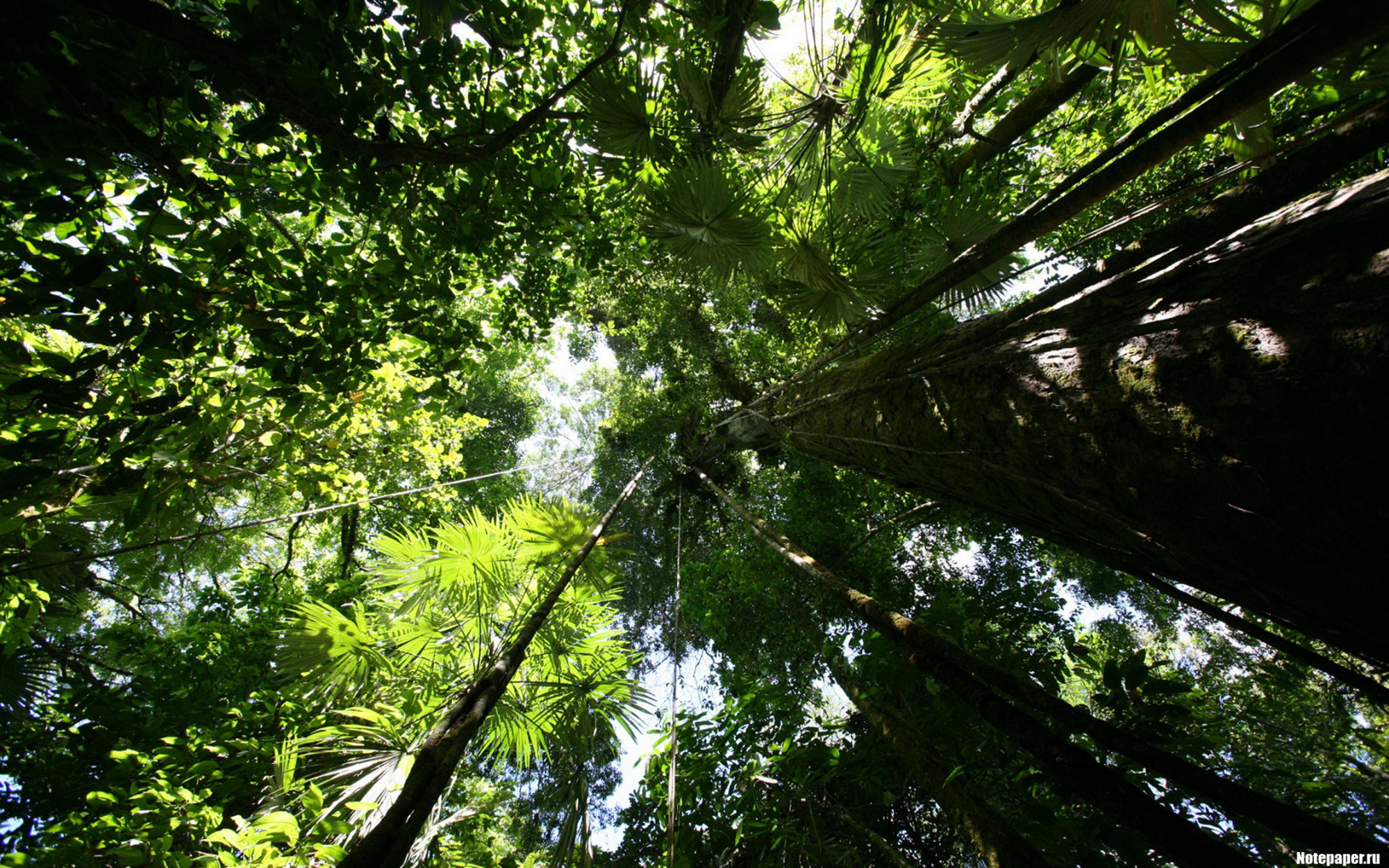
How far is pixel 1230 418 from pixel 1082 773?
785mm

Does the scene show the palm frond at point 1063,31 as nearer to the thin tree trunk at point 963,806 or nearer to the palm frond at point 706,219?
the palm frond at point 706,219

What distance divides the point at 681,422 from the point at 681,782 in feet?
17.1

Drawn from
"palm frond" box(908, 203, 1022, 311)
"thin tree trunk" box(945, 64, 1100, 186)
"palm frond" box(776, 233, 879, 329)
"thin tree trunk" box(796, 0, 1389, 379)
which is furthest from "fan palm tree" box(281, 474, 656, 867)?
"thin tree trunk" box(945, 64, 1100, 186)

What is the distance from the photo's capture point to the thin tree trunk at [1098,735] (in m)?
0.66

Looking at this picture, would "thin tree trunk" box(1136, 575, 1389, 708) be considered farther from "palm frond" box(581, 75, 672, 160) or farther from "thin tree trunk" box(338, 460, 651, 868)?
"palm frond" box(581, 75, 672, 160)

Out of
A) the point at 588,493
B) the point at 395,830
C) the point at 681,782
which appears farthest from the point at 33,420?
the point at 588,493

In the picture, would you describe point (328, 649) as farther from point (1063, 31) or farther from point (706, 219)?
point (1063, 31)

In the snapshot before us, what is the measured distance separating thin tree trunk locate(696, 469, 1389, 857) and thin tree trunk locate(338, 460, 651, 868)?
47.1 inches

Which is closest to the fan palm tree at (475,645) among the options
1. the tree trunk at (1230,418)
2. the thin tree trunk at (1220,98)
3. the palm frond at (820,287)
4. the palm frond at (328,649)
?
the palm frond at (328,649)

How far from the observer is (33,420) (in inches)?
83.4

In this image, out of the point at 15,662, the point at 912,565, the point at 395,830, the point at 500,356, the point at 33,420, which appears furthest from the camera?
the point at 500,356

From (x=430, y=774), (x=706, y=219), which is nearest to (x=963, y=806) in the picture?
(x=430, y=774)

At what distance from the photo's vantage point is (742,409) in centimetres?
591

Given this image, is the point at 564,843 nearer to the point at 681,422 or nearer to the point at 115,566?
the point at 115,566
